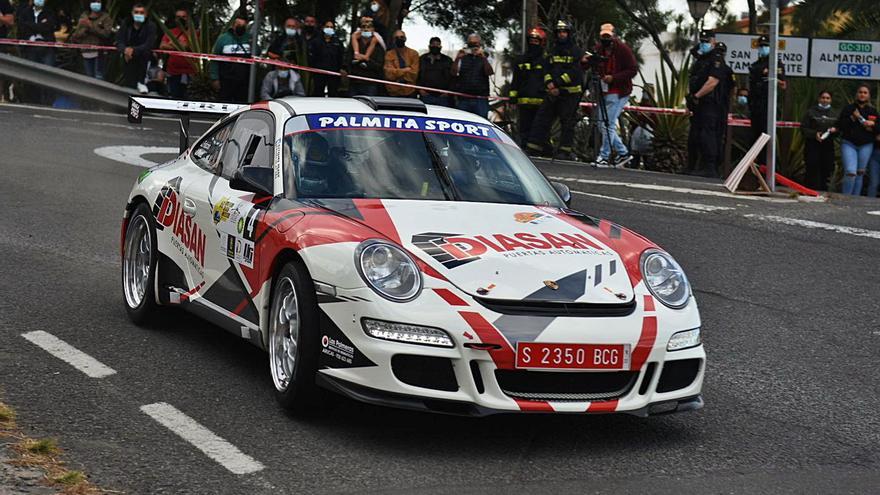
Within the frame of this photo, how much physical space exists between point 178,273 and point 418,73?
14429 mm

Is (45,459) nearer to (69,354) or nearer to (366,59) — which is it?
(69,354)

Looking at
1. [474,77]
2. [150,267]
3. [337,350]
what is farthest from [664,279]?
[474,77]

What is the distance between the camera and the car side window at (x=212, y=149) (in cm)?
758

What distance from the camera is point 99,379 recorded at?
6504 mm

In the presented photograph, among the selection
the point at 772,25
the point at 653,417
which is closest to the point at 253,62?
the point at 772,25

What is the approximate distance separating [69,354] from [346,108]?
1859 mm

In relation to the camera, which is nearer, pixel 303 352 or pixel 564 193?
pixel 303 352

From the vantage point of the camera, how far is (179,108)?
336 inches

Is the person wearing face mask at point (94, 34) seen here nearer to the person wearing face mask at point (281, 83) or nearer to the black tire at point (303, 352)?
the person wearing face mask at point (281, 83)

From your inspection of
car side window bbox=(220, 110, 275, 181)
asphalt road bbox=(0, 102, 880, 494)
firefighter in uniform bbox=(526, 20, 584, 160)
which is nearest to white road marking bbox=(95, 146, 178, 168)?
firefighter in uniform bbox=(526, 20, 584, 160)

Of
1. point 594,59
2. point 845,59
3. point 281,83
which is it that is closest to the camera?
point 594,59

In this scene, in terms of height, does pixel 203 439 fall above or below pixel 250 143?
below

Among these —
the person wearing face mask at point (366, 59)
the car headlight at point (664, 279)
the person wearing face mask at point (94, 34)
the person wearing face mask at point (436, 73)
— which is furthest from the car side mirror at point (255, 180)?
the person wearing face mask at point (94, 34)

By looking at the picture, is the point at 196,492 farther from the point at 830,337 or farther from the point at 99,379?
the point at 830,337
